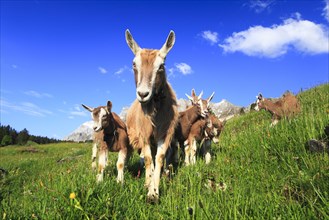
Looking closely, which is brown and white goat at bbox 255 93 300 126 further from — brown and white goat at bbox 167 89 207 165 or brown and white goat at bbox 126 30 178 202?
brown and white goat at bbox 126 30 178 202

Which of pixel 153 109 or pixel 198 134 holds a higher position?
A: pixel 198 134

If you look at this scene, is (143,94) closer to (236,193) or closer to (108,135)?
(236,193)

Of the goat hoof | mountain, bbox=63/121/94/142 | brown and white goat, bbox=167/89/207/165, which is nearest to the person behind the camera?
→ the goat hoof

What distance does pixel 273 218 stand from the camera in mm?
3832

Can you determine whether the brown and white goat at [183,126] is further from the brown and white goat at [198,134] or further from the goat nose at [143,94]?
the goat nose at [143,94]

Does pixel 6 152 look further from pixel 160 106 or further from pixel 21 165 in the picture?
pixel 160 106

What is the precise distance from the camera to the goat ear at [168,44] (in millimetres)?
7125

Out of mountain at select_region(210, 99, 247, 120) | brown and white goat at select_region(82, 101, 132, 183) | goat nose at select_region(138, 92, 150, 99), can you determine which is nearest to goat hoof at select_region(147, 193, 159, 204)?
goat nose at select_region(138, 92, 150, 99)

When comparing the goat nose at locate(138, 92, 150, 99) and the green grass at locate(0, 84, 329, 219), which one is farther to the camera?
the goat nose at locate(138, 92, 150, 99)

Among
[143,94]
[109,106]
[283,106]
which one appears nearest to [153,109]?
[143,94]

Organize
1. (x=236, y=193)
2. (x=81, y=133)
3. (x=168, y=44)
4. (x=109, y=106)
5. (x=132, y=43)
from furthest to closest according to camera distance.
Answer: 1. (x=81, y=133)
2. (x=109, y=106)
3. (x=132, y=43)
4. (x=168, y=44)
5. (x=236, y=193)

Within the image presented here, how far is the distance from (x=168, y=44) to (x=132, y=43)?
35.3 inches

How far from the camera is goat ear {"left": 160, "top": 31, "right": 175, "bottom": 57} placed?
7.12 m

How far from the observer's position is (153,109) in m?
7.65
